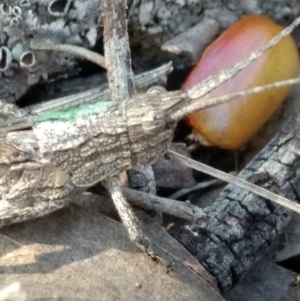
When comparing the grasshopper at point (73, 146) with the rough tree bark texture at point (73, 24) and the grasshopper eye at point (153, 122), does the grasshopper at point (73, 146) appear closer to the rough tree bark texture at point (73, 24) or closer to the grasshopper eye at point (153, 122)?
the grasshopper eye at point (153, 122)

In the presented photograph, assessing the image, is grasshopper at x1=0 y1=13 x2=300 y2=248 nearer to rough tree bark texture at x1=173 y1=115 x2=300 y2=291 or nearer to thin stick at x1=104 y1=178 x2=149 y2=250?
thin stick at x1=104 y1=178 x2=149 y2=250

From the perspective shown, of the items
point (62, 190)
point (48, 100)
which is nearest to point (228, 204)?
point (62, 190)

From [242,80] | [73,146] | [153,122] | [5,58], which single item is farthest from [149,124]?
[5,58]

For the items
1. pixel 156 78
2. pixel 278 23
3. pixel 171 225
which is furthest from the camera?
pixel 278 23

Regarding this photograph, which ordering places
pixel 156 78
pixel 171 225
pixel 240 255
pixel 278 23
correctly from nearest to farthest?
pixel 240 255 → pixel 171 225 → pixel 156 78 → pixel 278 23

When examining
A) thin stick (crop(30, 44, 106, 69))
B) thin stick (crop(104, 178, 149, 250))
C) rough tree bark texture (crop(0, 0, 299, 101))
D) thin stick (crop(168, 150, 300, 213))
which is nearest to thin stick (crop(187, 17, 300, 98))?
thin stick (crop(168, 150, 300, 213))

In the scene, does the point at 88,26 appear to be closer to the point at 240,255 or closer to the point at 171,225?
the point at 171,225

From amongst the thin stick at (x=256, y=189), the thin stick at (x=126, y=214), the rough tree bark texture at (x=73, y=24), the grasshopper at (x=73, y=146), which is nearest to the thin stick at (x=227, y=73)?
the grasshopper at (x=73, y=146)
